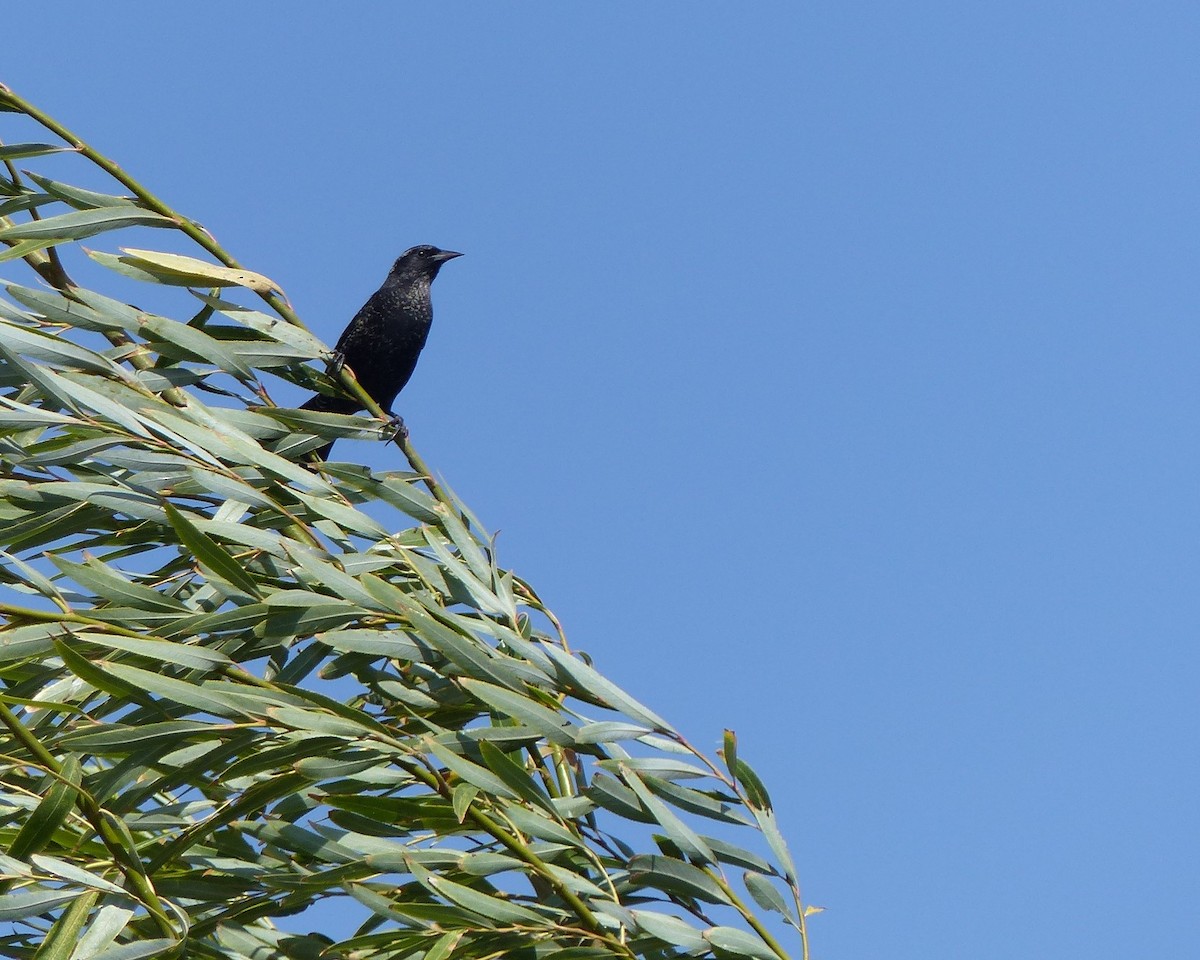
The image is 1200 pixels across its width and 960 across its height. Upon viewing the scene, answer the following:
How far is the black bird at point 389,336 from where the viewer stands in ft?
19.7

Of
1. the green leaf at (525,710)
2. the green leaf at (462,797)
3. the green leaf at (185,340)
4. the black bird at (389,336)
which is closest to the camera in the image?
the green leaf at (462,797)

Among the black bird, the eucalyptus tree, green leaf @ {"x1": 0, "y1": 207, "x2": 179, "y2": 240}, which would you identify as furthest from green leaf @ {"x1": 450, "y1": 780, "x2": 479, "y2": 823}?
the black bird

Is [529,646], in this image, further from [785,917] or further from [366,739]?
[785,917]

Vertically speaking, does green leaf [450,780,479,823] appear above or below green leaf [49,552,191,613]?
below

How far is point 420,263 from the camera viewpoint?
632 cm

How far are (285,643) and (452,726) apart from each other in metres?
0.37

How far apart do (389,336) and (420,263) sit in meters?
0.46

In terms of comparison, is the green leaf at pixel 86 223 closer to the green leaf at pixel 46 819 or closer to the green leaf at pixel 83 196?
the green leaf at pixel 83 196

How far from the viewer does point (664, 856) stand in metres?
2.68

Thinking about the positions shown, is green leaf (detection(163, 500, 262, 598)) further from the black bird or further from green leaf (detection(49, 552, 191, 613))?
the black bird

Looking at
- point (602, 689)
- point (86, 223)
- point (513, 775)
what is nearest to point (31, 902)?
point (513, 775)

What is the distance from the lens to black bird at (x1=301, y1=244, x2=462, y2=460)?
19.7ft

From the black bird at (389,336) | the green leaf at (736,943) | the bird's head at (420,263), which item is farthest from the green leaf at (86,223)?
the bird's head at (420,263)

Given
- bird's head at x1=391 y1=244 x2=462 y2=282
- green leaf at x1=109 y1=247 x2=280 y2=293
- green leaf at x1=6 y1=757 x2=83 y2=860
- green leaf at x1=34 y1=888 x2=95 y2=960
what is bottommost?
green leaf at x1=34 y1=888 x2=95 y2=960
